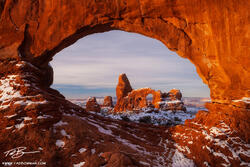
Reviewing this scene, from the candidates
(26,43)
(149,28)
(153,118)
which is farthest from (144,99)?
(26,43)

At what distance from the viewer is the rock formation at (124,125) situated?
6078 millimetres

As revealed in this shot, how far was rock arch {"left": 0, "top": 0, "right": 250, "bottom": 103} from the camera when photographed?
8453mm

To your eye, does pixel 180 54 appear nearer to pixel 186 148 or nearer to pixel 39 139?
pixel 186 148

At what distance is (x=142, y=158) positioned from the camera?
614 cm

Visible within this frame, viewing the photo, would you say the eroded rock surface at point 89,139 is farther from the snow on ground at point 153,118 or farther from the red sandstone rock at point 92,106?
the red sandstone rock at point 92,106

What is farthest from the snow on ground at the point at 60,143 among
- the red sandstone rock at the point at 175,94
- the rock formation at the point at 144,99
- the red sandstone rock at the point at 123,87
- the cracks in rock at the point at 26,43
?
the red sandstone rock at the point at 123,87

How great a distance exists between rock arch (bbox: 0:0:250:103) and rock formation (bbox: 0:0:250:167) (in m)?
0.05

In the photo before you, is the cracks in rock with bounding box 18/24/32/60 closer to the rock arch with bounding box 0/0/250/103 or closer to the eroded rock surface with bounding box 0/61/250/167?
the rock arch with bounding box 0/0/250/103

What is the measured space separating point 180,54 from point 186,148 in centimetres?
588

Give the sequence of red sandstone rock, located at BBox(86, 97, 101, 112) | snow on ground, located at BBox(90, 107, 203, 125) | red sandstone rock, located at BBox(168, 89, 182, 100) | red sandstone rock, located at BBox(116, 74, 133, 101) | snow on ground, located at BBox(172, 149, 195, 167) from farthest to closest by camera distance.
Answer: red sandstone rock, located at BBox(116, 74, 133, 101) → red sandstone rock, located at BBox(168, 89, 182, 100) → red sandstone rock, located at BBox(86, 97, 101, 112) → snow on ground, located at BBox(90, 107, 203, 125) → snow on ground, located at BBox(172, 149, 195, 167)

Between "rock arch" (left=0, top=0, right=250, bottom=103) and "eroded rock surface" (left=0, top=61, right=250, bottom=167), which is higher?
"rock arch" (left=0, top=0, right=250, bottom=103)

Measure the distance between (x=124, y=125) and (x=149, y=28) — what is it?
6988 millimetres
